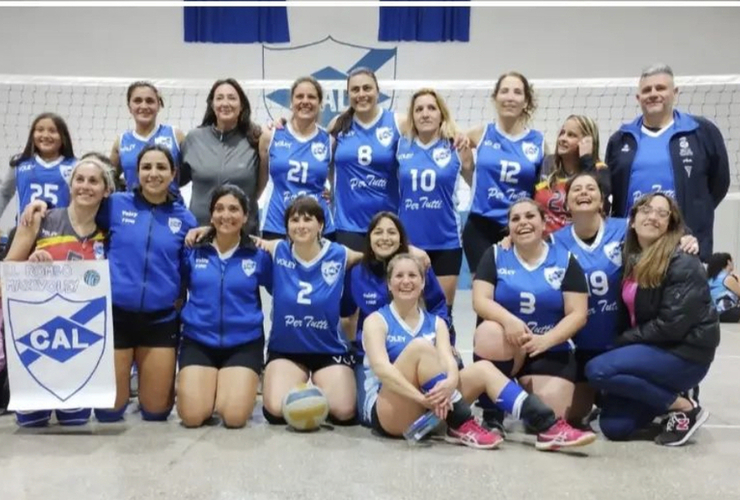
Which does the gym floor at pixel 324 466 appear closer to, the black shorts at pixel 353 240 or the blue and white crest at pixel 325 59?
the black shorts at pixel 353 240

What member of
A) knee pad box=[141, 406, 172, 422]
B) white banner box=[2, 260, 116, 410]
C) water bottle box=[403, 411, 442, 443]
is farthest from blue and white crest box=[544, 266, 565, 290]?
white banner box=[2, 260, 116, 410]

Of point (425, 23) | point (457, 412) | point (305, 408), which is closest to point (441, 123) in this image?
point (457, 412)

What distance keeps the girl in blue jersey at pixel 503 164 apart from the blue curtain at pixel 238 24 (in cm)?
814

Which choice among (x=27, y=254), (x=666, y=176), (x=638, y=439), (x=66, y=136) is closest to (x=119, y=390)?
(x=27, y=254)

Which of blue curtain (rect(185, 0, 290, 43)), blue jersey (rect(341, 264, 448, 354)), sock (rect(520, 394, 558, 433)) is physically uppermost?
blue curtain (rect(185, 0, 290, 43))

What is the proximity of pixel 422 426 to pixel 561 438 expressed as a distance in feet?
2.26

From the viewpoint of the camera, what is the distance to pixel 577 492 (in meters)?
3.00

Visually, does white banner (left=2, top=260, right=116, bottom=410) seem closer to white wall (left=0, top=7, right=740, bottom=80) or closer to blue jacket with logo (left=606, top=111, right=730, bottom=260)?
blue jacket with logo (left=606, top=111, right=730, bottom=260)

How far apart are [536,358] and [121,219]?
2.50 m

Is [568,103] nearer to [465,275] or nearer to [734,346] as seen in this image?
[465,275]

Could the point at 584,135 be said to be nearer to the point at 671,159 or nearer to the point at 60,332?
the point at 671,159

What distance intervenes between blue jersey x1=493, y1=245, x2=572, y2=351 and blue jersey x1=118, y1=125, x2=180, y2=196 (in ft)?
7.78

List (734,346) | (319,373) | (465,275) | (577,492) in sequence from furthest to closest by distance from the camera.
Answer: (465,275), (734,346), (319,373), (577,492)

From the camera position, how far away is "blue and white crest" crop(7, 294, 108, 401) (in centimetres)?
388
